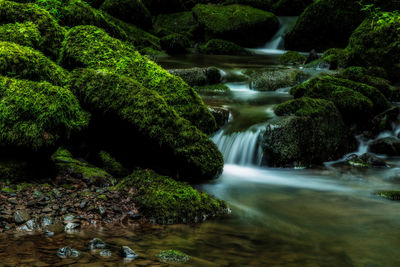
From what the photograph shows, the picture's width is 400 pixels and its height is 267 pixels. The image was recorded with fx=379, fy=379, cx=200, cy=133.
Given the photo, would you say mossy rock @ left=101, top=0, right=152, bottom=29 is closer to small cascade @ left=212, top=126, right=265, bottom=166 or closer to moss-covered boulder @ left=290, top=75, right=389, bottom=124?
moss-covered boulder @ left=290, top=75, right=389, bottom=124

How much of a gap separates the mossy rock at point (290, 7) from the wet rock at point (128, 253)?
23567mm

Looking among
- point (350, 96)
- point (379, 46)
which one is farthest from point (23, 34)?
point (379, 46)

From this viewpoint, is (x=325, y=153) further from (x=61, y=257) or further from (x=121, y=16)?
(x=121, y=16)

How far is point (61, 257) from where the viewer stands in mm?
2838

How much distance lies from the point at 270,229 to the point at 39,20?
5.13 metres

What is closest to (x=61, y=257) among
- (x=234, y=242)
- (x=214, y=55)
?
(x=234, y=242)

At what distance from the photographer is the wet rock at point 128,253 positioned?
298 centimetres

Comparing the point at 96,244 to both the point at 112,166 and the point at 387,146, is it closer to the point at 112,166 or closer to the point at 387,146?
the point at 112,166

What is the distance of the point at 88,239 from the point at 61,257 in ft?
1.46

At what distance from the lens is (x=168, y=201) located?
4.14 metres

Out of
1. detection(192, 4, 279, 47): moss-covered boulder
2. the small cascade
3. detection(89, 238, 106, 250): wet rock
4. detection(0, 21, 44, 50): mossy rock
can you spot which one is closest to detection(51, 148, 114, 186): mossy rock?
detection(89, 238, 106, 250): wet rock

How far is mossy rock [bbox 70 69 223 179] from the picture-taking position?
5055 mm

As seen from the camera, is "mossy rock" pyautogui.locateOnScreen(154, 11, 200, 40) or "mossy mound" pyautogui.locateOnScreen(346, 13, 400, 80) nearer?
"mossy mound" pyautogui.locateOnScreen(346, 13, 400, 80)

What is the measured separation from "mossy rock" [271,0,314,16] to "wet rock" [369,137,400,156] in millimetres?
17574
